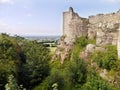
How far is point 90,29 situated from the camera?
47.8 m

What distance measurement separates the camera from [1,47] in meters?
42.8

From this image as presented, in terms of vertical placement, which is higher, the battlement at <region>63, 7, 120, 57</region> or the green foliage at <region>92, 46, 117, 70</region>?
the battlement at <region>63, 7, 120, 57</region>

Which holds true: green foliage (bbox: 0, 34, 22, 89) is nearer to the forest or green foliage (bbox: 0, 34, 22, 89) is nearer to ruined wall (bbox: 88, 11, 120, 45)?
the forest

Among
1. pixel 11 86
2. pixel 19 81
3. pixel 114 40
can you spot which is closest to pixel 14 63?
pixel 19 81

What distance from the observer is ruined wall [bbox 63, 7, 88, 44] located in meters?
49.0

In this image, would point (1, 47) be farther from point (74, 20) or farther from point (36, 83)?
point (74, 20)

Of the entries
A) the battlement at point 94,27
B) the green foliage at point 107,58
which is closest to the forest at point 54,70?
the green foliage at point 107,58

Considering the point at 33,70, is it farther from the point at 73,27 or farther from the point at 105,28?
the point at 105,28

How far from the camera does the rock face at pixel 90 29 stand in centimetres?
4434

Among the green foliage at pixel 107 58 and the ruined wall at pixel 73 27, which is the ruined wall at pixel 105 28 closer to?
the ruined wall at pixel 73 27

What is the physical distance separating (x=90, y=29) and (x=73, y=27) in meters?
2.85

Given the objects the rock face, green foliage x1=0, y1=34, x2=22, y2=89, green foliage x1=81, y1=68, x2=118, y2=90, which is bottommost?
green foliage x1=81, y1=68, x2=118, y2=90

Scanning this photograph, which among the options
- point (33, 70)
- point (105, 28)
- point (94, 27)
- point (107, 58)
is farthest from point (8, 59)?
point (105, 28)

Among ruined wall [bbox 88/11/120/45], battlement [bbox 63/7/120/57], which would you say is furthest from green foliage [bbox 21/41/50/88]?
ruined wall [bbox 88/11/120/45]
